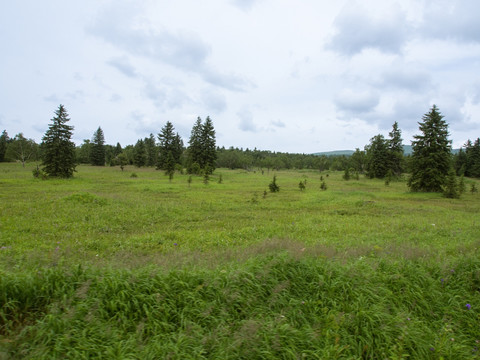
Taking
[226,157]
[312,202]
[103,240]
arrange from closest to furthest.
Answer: [103,240], [312,202], [226,157]

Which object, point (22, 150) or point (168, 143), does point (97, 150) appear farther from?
point (168, 143)

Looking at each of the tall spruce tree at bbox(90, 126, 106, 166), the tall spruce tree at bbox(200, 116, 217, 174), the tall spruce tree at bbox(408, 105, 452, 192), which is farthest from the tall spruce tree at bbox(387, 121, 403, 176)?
the tall spruce tree at bbox(90, 126, 106, 166)

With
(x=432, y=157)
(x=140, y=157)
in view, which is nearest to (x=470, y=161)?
(x=432, y=157)

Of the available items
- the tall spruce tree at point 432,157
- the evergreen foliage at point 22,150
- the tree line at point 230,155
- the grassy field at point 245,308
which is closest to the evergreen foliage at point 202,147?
the tree line at point 230,155

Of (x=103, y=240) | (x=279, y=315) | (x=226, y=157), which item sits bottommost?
(x=103, y=240)

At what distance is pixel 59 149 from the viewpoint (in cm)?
3778

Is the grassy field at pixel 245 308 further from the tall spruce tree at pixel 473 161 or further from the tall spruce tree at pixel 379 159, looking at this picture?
the tall spruce tree at pixel 473 161

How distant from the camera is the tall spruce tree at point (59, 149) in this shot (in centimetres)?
3725

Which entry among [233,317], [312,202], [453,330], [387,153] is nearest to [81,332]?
[233,317]

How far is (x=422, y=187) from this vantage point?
1232 inches

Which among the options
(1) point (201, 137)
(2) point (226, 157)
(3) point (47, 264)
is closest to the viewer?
(3) point (47, 264)

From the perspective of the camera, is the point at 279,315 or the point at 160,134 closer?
the point at 279,315

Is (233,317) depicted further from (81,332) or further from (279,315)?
(81,332)

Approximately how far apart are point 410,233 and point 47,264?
1270 centimetres
